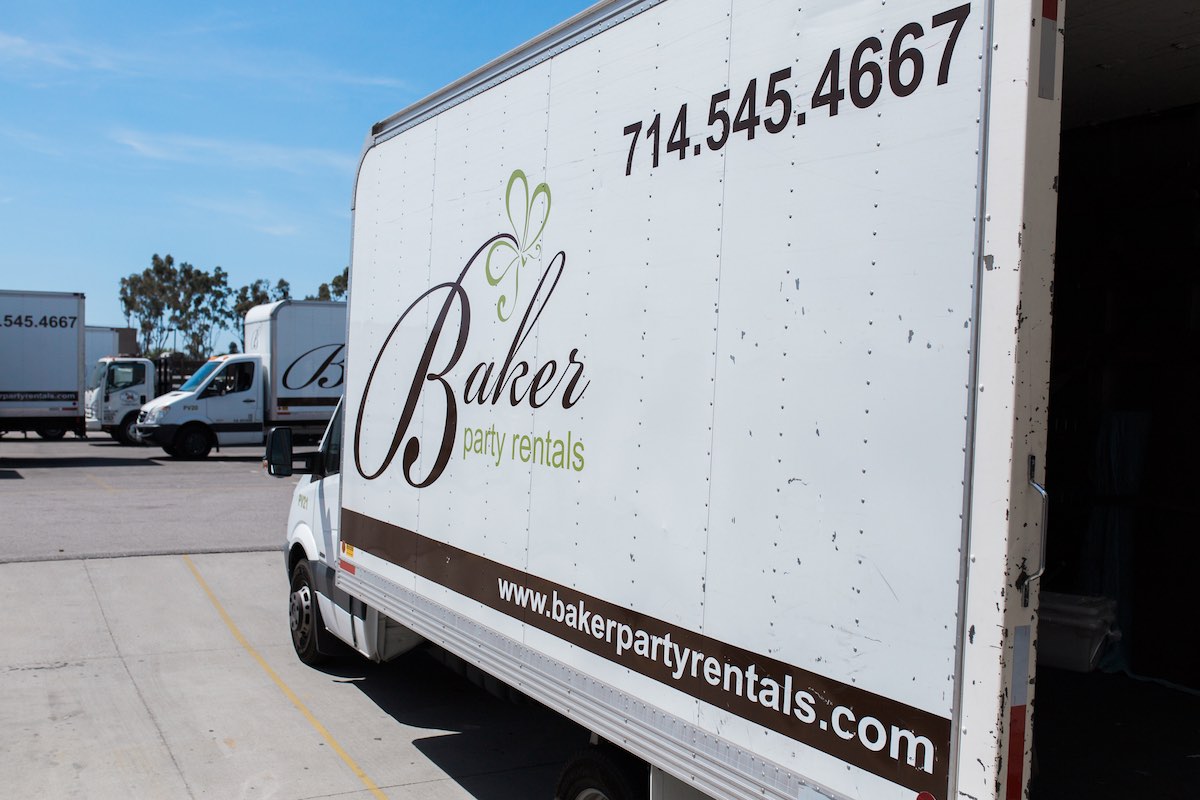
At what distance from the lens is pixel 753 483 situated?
2781 millimetres

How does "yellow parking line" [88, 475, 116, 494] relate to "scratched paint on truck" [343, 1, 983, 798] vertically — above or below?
below

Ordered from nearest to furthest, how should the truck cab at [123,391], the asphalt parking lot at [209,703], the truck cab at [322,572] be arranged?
the asphalt parking lot at [209,703] → the truck cab at [322,572] → the truck cab at [123,391]

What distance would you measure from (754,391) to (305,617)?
16.7 ft

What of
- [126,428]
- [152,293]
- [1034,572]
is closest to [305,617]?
[1034,572]

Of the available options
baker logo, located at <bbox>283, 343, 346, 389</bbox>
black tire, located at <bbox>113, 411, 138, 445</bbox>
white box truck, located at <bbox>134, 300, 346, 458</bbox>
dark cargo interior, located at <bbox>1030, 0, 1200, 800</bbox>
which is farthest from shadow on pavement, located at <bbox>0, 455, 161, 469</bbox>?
dark cargo interior, located at <bbox>1030, 0, 1200, 800</bbox>

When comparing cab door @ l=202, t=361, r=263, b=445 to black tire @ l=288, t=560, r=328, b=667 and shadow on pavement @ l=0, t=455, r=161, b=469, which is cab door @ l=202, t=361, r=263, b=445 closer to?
shadow on pavement @ l=0, t=455, r=161, b=469

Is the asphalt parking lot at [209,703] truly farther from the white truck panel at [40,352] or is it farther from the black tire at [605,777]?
the white truck panel at [40,352]

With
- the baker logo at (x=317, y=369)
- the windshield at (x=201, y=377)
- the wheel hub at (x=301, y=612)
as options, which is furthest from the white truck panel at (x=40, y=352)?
the wheel hub at (x=301, y=612)

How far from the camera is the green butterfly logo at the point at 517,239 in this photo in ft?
12.7

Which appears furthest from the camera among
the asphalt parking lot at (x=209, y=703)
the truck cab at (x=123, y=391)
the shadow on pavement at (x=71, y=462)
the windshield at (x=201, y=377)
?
the truck cab at (x=123, y=391)

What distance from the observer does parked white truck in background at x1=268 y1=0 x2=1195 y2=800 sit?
2205mm

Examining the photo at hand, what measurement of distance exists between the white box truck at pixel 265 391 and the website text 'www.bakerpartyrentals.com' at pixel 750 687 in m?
20.6

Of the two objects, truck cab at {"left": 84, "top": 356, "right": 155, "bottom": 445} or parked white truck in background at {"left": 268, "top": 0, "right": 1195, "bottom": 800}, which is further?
truck cab at {"left": 84, "top": 356, "right": 155, "bottom": 445}

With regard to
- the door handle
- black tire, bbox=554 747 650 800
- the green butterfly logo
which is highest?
the green butterfly logo
